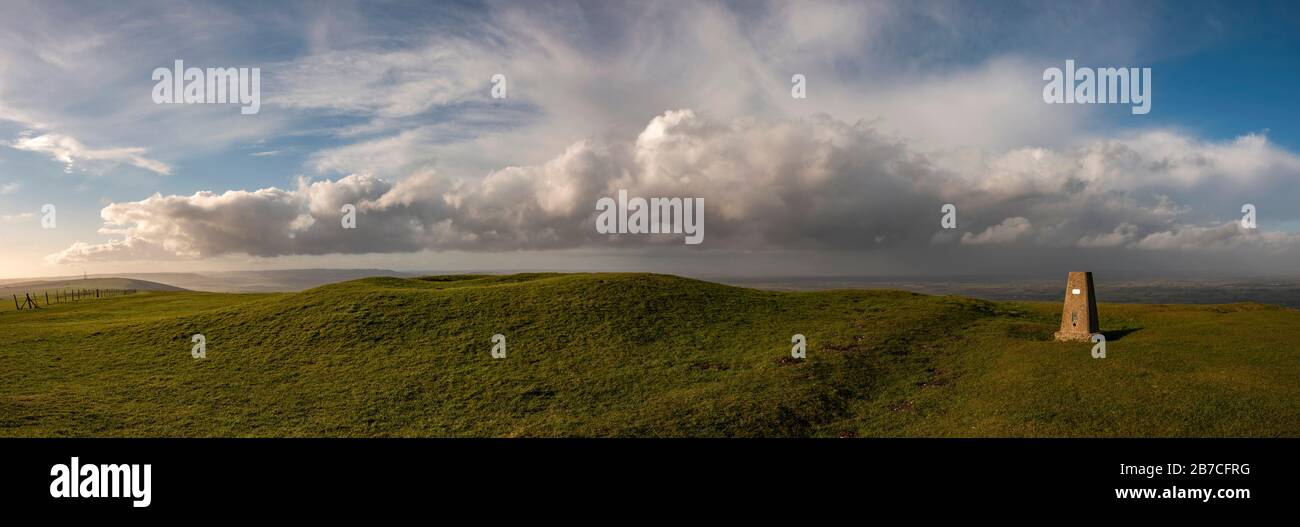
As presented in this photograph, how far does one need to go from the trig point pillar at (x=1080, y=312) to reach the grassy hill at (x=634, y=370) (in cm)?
135

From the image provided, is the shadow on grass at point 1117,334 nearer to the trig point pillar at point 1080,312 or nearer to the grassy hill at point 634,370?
the grassy hill at point 634,370

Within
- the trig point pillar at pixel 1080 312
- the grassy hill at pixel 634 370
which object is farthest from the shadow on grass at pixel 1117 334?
the trig point pillar at pixel 1080 312

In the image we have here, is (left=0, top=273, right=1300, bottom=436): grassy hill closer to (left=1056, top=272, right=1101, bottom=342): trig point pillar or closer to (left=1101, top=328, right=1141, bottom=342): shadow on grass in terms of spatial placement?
(left=1101, top=328, right=1141, bottom=342): shadow on grass

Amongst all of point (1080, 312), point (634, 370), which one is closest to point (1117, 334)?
point (1080, 312)

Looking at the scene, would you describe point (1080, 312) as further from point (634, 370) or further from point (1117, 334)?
point (634, 370)

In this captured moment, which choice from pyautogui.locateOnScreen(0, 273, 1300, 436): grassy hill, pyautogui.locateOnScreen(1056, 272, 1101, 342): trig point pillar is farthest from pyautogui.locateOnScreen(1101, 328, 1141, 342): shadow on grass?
pyautogui.locateOnScreen(1056, 272, 1101, 342): trig point pillar

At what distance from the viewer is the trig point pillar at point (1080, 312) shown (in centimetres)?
3100

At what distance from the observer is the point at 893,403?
2467cm

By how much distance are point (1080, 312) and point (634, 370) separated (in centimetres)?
2409
